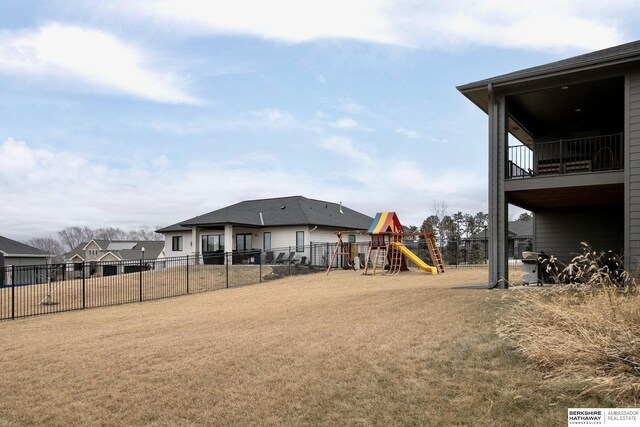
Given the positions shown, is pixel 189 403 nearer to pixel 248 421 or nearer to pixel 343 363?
pixel 248 421

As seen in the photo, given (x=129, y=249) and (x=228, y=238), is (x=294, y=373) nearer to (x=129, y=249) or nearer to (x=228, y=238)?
(x=228, y=238)

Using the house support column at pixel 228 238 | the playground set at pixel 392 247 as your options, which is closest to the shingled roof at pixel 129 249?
the house support column at pixel 228 238

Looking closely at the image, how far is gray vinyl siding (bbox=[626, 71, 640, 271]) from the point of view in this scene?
1032 cm

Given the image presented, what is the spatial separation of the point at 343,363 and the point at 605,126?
538 inches

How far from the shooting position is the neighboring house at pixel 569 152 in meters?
10.6

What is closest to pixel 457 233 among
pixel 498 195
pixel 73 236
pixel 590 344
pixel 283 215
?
pixel 283 215

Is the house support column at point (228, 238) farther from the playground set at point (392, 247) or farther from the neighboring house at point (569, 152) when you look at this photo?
the neighboring house at point (569, 152)

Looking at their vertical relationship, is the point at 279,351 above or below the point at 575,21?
below

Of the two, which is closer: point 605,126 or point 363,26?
point 363,26

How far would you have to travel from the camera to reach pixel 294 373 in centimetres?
571

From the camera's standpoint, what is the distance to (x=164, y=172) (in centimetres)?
2878

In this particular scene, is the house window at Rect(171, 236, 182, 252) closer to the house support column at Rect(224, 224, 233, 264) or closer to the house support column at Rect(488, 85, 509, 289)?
the house support column at Rect(224, 224, 233, 264)

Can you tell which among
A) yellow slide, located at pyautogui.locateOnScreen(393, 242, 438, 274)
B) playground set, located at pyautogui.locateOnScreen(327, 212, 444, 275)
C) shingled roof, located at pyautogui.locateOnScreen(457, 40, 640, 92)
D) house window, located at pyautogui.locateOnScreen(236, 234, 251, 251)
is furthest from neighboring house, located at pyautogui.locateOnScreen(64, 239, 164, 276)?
shingled roof, located at pyautogui.locateOnScreen(457, 40, 640, 92)

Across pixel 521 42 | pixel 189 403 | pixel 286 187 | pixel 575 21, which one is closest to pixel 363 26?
pixel 521 42
